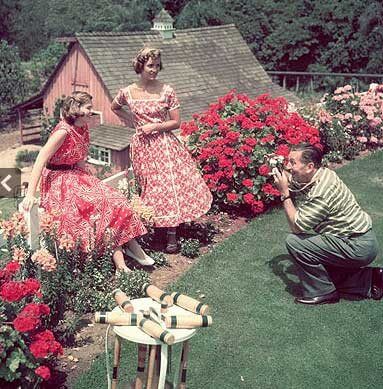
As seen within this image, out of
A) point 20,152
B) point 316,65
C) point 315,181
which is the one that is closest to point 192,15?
point 316,65

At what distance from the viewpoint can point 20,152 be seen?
29062mm

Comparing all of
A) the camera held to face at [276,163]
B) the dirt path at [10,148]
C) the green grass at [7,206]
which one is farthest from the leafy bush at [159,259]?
the dirt path at [10,148]

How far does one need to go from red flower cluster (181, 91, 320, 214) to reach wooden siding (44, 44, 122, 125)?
51.7 ft

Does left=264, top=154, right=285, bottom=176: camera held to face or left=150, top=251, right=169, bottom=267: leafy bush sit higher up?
left=264, top=154, right=285, bottom=176: camera held to face

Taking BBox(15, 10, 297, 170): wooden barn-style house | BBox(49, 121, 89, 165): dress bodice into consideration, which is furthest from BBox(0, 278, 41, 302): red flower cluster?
BBox(15, 10, 297, 170): wooden barn-style house

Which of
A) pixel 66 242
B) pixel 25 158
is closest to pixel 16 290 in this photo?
pixel 66 242

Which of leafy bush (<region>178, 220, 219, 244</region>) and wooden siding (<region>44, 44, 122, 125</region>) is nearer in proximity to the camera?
leafy bush (<region>178, 220, 219, 244</region>)

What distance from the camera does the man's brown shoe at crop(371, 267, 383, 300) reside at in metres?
5.50

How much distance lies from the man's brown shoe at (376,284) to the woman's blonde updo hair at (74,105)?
3173 mm

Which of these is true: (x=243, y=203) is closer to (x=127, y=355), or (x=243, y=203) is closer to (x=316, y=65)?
(x=127, y=355)

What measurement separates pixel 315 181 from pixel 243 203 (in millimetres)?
2704

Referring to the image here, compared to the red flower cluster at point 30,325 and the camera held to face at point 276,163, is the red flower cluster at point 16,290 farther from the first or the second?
the camera held to face at point 276,163

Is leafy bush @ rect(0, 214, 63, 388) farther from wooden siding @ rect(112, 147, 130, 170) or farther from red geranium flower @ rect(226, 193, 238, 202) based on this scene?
wooden siding @ rect(112, 147, 130, 170)

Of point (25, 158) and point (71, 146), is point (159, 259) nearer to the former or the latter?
point (71, 146)
